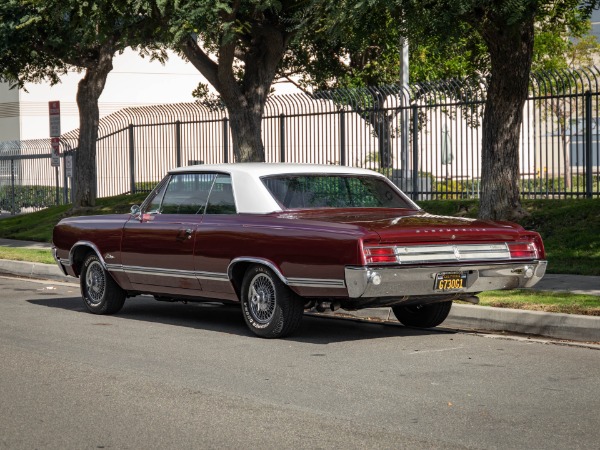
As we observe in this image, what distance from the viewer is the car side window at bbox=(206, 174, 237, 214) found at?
433 inches

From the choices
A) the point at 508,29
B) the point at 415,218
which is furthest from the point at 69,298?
the point at 508,29

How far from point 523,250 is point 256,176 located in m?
2.61

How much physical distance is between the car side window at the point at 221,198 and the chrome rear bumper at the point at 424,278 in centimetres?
194

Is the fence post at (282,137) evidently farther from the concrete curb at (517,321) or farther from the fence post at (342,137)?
the concrete curb at (517,321)

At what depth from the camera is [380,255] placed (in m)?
9.51

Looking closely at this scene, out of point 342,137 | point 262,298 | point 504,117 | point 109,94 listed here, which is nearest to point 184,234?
point 262,298

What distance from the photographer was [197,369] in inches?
349

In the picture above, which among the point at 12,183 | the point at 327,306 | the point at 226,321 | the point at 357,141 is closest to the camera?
the point at 327,306

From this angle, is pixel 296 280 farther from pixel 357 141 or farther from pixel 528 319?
pixel 357 141

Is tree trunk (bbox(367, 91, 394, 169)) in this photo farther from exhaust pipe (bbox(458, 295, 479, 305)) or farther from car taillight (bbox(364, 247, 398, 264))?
car taillight (bbox(364, 247, 398, 264))

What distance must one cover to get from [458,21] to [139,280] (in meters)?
6.07

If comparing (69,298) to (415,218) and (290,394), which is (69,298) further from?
(290,394)

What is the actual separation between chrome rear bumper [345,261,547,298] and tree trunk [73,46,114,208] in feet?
63.2

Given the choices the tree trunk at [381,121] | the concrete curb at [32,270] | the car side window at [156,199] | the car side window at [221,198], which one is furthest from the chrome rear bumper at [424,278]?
the tree trunk at [381,121]
